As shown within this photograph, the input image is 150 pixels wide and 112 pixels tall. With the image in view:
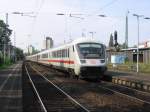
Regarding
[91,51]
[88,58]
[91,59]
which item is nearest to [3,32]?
[91,51]

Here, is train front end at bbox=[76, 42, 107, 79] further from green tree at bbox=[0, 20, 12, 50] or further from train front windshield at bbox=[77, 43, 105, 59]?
green tree at bbox=[0, 20, 12, 50]

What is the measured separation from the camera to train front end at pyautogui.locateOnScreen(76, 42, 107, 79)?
93.5 ft

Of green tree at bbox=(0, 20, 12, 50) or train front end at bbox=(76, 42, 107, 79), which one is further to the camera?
green tree at bbox=(0, 20, 12, 50)

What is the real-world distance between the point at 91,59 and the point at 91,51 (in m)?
0.74

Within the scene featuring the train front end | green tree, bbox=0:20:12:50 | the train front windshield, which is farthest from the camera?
green tree, bbox=0:20:12:50

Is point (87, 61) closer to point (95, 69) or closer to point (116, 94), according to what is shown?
point (95, 69)

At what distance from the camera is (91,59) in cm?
2861

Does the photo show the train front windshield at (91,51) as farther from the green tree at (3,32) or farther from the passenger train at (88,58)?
the green tree at (3,32)

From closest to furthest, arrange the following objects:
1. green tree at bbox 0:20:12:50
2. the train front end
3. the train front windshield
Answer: the train front end < the train front windshield < green tree at bbox 0:20:12:50

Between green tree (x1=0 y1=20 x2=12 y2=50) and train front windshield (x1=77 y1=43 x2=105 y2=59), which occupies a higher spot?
green tree (x1=0 y1=20 x2=12 y2=50)

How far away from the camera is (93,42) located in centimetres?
2978

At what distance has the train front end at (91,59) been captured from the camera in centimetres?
2850

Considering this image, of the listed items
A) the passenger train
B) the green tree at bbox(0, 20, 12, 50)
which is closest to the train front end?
the passenger train

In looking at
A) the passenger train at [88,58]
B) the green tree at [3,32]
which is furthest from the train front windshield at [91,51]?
the green tree at [3,32]
